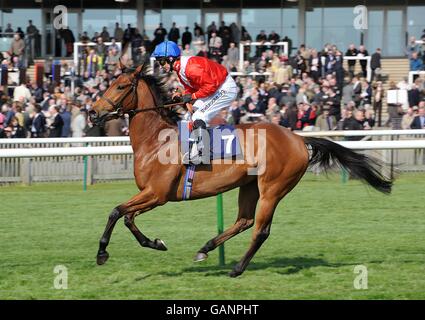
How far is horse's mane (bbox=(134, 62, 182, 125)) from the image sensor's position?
7.20 m

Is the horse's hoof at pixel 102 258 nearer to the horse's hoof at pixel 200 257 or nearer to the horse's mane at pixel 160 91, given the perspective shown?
the horse's hoof at pixel 200 257

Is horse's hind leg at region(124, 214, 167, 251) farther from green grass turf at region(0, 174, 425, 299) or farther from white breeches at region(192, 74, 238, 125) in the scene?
white breeches at region(192, 74, 238, 125)

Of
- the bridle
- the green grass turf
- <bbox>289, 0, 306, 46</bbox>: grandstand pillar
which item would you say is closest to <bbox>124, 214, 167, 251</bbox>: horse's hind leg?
the green grass turf

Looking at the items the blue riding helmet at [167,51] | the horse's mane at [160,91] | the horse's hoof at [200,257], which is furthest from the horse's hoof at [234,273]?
the blue riding helmet at [167,51]

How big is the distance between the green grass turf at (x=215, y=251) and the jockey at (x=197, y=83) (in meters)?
1.09

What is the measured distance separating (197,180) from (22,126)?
358 inches

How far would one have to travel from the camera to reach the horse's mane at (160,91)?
7.20 m

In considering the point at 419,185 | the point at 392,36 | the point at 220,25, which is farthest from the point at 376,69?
the point at 419,185

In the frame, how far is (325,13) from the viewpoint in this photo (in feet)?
76.7

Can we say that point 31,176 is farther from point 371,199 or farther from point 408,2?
point 408,2

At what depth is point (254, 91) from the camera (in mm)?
16266

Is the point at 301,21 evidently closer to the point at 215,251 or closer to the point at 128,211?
the point at 215,251

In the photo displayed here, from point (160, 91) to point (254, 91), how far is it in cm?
913

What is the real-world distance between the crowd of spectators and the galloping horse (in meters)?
6.82
